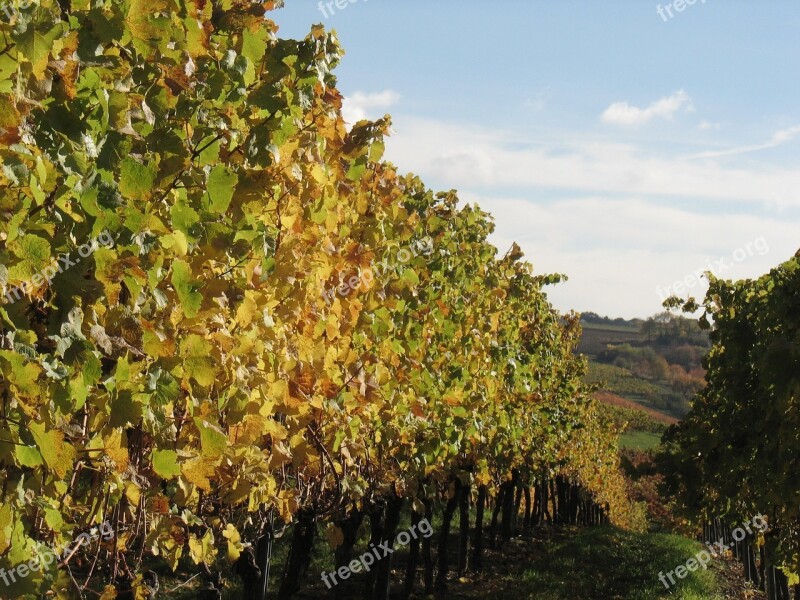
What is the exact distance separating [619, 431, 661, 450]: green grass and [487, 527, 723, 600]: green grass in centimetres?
4750

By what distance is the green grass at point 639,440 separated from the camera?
6669 centimetres

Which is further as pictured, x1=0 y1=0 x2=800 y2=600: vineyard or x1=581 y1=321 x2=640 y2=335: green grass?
x1=581 y1=321 x2=640 y2=335: green grass

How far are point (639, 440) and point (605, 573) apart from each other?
59098mm

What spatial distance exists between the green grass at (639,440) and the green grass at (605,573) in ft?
156

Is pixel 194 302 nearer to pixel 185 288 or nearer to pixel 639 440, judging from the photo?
pixel 185 288

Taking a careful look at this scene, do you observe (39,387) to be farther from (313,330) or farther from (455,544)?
(455,544)

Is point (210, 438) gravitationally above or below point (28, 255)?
below

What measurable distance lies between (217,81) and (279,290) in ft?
3.70

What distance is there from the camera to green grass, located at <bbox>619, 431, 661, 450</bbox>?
66688 mm

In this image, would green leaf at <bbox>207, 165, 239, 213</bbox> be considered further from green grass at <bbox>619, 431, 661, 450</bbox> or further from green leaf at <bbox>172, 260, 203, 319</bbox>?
green grass at <bbox>619, 431, 661, 450</bbox>

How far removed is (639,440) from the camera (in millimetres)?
70812

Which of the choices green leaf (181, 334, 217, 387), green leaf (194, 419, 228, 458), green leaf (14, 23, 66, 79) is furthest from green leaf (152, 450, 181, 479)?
green leaf (14, 23, 66, 79)

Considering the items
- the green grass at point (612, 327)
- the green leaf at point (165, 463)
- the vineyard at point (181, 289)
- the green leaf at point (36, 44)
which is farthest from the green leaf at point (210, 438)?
the green grass at point (612, 327)

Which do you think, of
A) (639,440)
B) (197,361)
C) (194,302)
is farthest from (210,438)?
(639,440)
